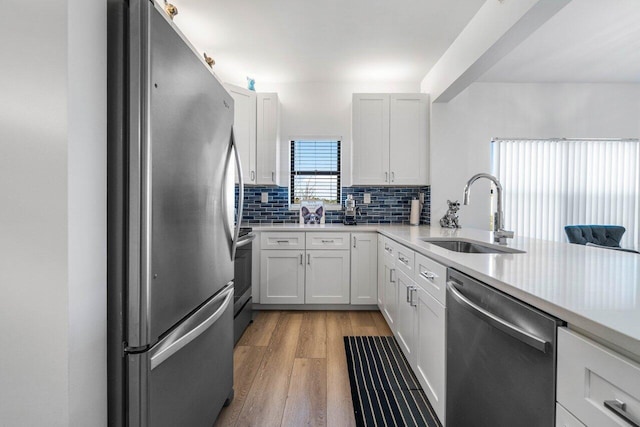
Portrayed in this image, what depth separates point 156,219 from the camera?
914 millimetres

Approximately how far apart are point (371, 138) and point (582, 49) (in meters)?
2.09

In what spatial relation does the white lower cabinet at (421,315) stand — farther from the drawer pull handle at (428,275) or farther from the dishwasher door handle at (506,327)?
the dishwasher door handle at (506,327)

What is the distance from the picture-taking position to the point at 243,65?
3.31m

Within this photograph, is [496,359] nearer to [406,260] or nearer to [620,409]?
[620,409]

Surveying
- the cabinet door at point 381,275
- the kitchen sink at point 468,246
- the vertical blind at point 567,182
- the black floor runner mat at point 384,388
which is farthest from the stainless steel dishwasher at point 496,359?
the vertical blind at point 567,182

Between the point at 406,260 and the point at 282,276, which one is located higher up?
the point at 406,260

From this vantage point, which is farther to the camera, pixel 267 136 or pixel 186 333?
pixel 267 136

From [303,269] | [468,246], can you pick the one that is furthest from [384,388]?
[303,269]

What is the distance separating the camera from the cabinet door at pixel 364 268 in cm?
320

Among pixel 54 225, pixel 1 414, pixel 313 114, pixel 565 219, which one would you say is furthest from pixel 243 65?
pixel 565 219

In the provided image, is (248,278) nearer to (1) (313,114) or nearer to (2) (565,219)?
(1) (313,114)

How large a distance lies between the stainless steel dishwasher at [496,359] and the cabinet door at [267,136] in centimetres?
255

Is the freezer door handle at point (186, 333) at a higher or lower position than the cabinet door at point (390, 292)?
higher

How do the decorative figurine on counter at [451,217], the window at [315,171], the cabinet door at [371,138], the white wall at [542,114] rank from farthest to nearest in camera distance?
the window at [315,171] < the white wall at [542,114] < the cabinet door at [371,138] < the decorative figurine on counter at [451,217]
